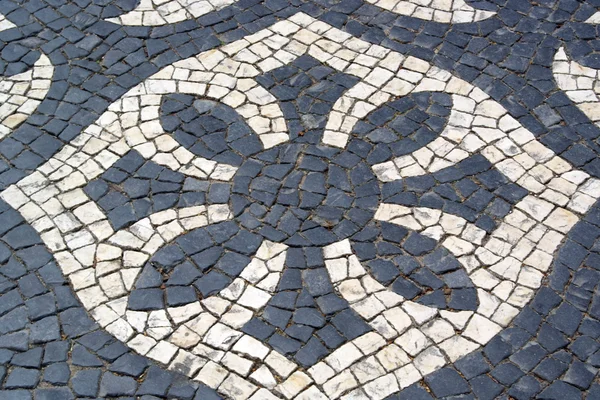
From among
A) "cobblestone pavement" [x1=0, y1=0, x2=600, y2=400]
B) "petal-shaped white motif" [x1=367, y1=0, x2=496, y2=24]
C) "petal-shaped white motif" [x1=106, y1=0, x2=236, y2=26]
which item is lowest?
"cobblestone pavement" [x1=0, y1=0, x2=600, y2=400]

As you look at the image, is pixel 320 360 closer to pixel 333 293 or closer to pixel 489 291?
pixel 333 293

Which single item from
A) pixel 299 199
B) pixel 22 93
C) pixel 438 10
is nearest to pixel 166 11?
pixel 22 93

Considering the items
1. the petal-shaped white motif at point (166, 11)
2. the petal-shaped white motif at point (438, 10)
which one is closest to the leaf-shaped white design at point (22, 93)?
the petal-shaped white motif at point (166, 11)

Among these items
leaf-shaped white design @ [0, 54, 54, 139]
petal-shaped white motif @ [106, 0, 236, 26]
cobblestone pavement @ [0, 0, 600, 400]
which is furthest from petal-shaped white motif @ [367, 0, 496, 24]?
leaf-shaped white design @ [0, 54, 54, 139]

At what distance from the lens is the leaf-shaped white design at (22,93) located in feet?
25.0

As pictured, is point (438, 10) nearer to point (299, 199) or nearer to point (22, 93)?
point (299, 199)

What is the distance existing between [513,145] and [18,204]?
14.1 ft

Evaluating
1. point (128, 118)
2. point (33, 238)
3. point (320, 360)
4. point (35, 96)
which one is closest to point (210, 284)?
point (320, 360)

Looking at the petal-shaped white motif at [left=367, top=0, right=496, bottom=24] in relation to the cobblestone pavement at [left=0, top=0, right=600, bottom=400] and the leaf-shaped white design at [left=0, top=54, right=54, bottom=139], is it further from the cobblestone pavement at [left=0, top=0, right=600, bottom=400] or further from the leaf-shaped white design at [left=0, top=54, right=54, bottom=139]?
the leaf-shaped white design at [left=0, top=54, right=54, bottom=139]

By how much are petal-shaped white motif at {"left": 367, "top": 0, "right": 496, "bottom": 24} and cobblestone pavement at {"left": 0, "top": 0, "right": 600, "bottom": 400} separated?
31 millimetres

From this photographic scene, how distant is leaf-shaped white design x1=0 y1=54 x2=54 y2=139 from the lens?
7625 millimetres

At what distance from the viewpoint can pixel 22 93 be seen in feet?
25.8

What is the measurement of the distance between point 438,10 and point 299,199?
301 cm

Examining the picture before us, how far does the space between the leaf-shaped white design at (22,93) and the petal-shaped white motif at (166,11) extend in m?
0.97
